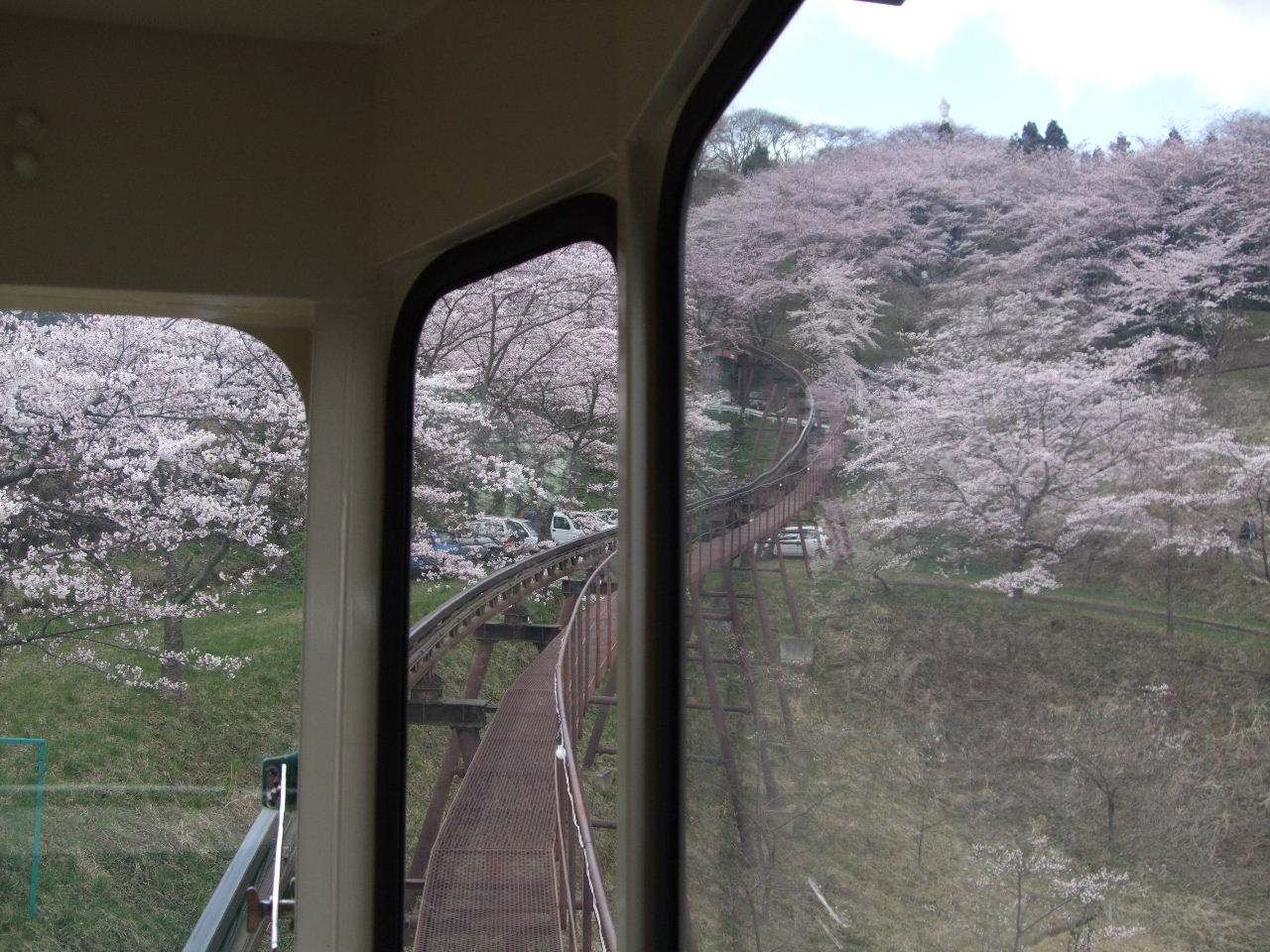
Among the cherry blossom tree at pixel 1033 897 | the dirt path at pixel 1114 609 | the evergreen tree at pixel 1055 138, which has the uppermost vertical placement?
the evergreen tree at pixel 1055 138

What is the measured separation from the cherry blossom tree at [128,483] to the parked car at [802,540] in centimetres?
214

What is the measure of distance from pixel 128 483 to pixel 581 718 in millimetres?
2218

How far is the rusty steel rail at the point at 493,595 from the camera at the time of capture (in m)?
1.63

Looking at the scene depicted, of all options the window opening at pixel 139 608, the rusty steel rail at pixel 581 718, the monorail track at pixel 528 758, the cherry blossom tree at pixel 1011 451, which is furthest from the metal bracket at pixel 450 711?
the cherry blossom tree at pixel 1011 451

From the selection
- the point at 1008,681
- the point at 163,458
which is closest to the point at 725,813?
the point at 1008,681

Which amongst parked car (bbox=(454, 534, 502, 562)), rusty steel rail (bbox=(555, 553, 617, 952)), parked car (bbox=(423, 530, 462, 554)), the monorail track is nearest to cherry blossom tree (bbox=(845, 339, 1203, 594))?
the monorail track

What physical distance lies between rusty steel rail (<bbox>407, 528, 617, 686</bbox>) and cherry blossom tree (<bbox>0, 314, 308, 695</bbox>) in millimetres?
987

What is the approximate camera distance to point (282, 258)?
6.68ft

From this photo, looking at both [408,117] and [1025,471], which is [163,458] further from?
[1025,471]

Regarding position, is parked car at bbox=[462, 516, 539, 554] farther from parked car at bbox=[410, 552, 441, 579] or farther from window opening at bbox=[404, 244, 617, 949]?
parked car at bbox=[410, 552, 441, 579]

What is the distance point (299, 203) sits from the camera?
2041 millimetres

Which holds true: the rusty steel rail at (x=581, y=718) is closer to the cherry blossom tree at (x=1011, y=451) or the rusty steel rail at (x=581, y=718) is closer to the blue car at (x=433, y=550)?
the blue car at (x=433, y=550)

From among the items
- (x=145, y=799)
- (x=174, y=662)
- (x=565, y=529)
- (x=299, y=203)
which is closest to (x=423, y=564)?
(x=565, y=529)

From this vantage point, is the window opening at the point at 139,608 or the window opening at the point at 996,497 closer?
the window opening at the point at 996,497
